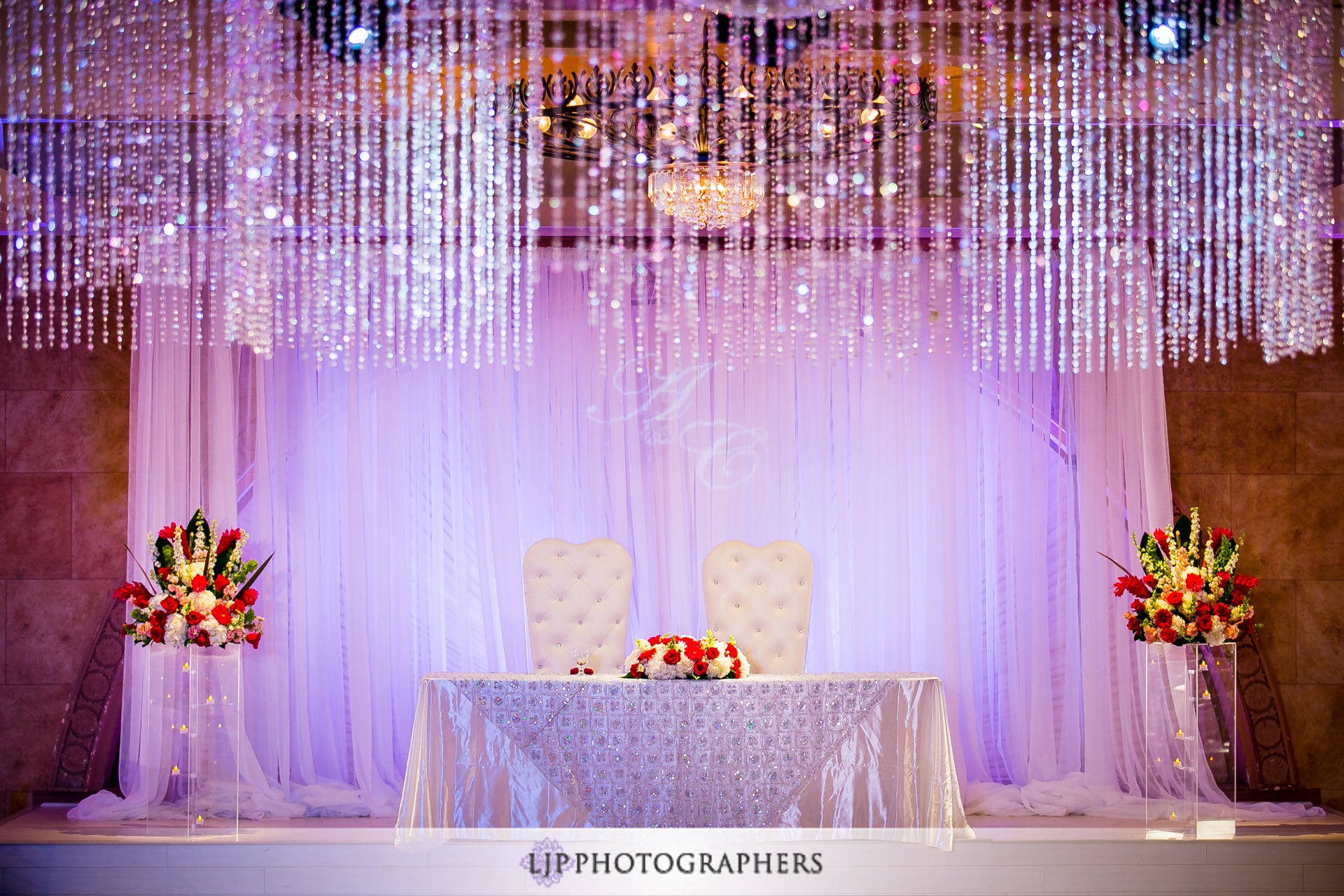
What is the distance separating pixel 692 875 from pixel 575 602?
143cm

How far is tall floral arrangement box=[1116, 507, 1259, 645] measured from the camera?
469 cm

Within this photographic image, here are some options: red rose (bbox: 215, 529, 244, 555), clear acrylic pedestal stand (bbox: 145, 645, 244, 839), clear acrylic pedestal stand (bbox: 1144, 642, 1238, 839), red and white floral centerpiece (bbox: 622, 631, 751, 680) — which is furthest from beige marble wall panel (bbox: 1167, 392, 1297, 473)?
clear acrylic pedestal stand (bbox: 145, 645, 244, 839)

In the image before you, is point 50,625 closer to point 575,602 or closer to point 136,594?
point 136,594

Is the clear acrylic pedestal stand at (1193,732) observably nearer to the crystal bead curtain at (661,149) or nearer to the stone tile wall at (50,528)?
the crystal bead curtain at (661,149)

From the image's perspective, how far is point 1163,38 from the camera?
3.64 m

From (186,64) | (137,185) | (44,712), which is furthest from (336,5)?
(44,712)

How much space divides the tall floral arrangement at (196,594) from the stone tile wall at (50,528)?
0.98 meters

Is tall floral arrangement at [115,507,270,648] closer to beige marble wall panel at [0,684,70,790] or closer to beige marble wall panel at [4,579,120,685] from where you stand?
beige marble wall panel at [4,579,120,685]

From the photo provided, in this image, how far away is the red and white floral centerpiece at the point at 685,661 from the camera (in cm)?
429

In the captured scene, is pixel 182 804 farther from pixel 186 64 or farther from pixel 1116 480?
pixel 1116 480

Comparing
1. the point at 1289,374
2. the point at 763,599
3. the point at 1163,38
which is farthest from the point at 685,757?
the point at 1289,374

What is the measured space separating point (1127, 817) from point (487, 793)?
300 centimetres

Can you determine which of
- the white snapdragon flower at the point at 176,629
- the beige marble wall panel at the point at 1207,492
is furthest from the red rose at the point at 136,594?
the beige marble wall panel at the point at 1207,492

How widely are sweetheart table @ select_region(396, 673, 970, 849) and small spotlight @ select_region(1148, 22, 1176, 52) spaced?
7.57ft
